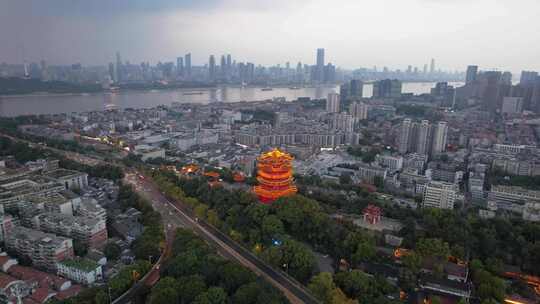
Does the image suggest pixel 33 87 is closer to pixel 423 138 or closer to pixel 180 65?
pixel 180 65

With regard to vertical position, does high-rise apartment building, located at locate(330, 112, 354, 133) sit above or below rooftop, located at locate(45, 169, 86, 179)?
above

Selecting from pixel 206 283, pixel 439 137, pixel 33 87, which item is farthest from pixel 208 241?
pixel 33 87

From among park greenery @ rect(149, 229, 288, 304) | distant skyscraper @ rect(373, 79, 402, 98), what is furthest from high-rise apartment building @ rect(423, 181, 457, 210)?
distant skyscraper @ rect(373, 79, 402, 98)

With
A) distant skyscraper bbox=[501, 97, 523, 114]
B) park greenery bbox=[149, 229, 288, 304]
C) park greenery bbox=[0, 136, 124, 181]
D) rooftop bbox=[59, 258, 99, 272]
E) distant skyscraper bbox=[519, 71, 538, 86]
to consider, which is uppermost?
distant skyscraper bbox=[519, 71, 538, 86]

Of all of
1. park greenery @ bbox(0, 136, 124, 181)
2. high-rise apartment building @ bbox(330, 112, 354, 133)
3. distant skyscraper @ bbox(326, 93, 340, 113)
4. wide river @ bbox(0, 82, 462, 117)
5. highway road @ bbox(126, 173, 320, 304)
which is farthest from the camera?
distant skyscraper @ bbox(326, 93, 340, 113)

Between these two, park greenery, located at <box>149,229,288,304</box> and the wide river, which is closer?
park greenery, located at <box>149,229,288,304</box>

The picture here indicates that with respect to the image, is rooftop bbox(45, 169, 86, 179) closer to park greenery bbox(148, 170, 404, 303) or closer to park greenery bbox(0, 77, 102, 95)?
park greenery bbox(148, 170, 404, 303)
